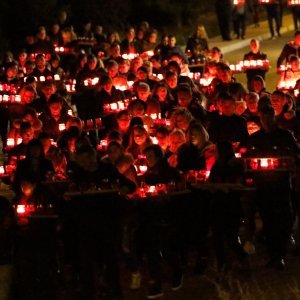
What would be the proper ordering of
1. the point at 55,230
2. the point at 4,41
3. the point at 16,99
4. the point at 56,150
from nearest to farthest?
1. the point at 55,230
2. the point at 56,150
3. the point at 16,99
4. the point at 4,41

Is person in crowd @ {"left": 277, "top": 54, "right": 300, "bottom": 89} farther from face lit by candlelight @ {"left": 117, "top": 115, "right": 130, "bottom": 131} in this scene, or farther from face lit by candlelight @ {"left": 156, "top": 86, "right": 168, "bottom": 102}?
face lit by candlelight @ {"left": 117, "top": 115, "right": 130, "bottom": 131}

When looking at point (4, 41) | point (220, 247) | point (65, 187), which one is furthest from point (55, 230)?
point (4, 41)

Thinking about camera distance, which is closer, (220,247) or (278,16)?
(220,247)

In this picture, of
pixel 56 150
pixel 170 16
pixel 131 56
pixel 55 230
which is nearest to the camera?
pixel 55 230

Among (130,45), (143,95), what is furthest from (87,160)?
(130,45)

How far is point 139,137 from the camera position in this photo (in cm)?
1302

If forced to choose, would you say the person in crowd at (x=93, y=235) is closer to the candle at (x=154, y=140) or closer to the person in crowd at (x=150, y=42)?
the candle at (x=154, y=140)

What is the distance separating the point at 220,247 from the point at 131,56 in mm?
11369

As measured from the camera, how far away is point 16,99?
56.9ft

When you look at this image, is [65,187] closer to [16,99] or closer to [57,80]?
[16,99]

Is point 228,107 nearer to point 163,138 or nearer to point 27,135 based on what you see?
point 163,138

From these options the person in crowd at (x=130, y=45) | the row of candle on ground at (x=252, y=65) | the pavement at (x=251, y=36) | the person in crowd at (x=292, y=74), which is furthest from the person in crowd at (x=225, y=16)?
the person in crowd at (x=292, y=74)

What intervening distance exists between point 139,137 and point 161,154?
1.56 meters

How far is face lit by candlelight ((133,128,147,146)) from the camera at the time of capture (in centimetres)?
1300
